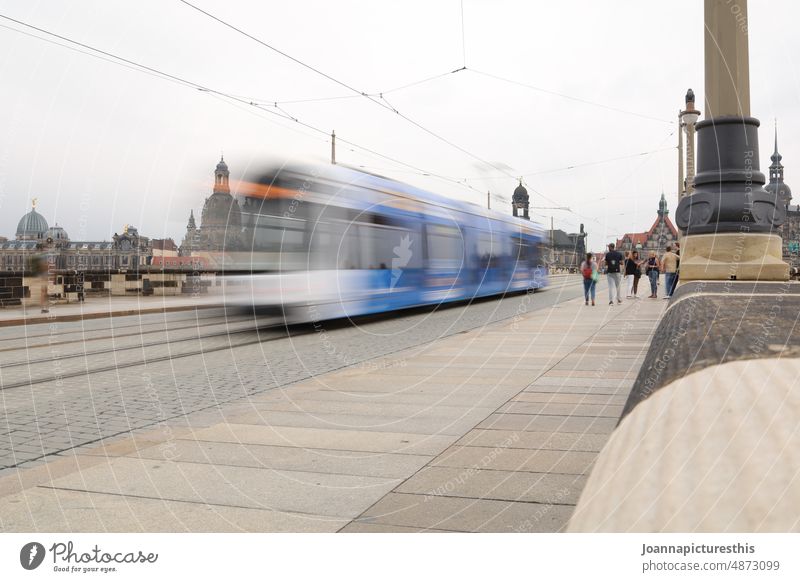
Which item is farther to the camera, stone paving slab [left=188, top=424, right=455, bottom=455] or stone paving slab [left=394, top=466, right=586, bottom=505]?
stone paving slab [left=188, top=424, right=455, bottom=455]

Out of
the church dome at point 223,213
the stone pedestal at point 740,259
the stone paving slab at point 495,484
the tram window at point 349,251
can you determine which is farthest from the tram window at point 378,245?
the stone paving slab at point 495,484

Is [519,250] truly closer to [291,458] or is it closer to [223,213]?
[223,213]

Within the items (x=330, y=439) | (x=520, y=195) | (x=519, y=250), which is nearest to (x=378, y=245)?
(x=330, y=439)

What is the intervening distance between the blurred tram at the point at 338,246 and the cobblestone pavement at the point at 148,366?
651 mm

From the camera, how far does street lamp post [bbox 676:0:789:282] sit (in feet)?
19.2

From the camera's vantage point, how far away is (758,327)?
5.62 feet

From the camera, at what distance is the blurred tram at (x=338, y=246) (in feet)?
41.2

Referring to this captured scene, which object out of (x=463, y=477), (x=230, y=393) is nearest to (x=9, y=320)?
(x=230, y=393)

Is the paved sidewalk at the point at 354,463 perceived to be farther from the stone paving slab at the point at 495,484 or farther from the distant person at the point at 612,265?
the distant person at the point at 612,265

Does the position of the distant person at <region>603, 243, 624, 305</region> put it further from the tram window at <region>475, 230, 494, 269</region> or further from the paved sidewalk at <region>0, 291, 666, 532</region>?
the paved sidewalk at <region>0, 291, 666, 532</region>

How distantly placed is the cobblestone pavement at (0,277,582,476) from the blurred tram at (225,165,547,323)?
2.14 ft

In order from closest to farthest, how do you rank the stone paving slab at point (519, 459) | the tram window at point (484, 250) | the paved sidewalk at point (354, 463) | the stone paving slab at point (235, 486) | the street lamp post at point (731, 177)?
the paved sidewalk at point (354, 463) < the stone paving slab at point (235, 486) < the stone paving slab at point (519, 459) < the street lamp post at point (731, 177) < the tram window at point (484, 250)

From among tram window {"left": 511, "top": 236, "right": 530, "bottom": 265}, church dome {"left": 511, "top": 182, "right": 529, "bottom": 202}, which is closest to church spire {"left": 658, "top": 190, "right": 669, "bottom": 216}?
church dome {"left": 511, "top": 182, "right": 529, "bottom": 202}

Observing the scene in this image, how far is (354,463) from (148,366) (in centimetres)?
552
